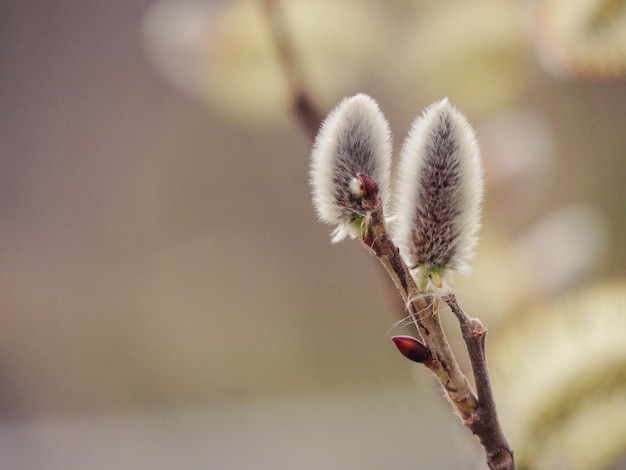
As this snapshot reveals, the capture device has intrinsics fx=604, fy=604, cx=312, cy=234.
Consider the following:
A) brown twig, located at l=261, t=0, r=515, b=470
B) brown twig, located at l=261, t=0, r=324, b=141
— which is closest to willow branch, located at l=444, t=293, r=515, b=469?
brown twig, located at l=261, t=0, r=515, b=470

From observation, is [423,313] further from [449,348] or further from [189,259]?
[189,259]

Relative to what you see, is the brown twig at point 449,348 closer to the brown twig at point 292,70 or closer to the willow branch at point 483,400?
Answer: the willow branch at point 483,400

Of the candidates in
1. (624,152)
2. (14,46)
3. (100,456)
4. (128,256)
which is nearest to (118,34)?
(14,46)

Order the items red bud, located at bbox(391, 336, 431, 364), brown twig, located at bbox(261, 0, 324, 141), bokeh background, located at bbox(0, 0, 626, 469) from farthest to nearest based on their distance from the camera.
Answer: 1. bokeh background, located at bbox(0, 0, 626, 469)
2. brown twig, located at bbox(261, 0, 324, 141)
3. red bud, located at bbox(391, 336, 431, 364)

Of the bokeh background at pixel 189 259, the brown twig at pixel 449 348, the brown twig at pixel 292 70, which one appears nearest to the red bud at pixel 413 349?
the brown twig at pixel 449 348

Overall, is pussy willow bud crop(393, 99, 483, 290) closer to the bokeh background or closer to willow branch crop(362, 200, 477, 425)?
willow branch crop(362, 200, 477, 425)

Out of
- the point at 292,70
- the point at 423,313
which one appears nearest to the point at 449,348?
the point at 423,313

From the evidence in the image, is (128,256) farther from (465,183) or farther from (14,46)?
(465,183)
